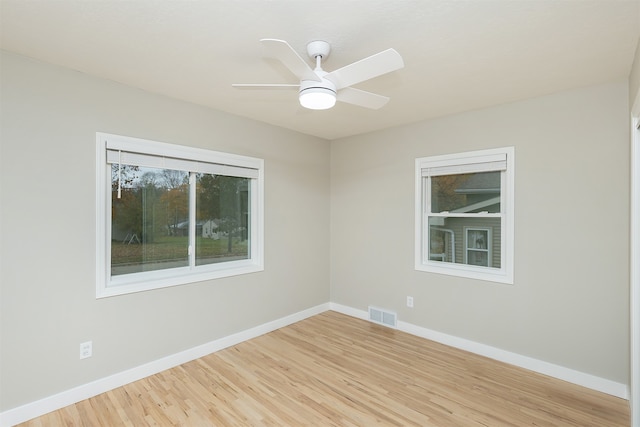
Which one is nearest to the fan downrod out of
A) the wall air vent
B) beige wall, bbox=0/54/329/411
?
beige wall, bbox=0/54/329/411

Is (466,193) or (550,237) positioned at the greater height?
(466,193)

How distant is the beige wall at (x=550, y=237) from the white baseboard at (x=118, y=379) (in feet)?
6.39

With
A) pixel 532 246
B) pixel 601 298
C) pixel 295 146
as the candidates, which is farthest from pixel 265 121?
pixel 601 298

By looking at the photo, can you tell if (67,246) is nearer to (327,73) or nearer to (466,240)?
(327,73)

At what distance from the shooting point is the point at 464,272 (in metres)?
3.42

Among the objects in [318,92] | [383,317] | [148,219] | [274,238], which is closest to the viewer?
[318,92]

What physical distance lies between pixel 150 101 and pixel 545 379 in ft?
14.3

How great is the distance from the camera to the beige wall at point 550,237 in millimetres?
2582

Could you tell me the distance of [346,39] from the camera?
77.0 inches

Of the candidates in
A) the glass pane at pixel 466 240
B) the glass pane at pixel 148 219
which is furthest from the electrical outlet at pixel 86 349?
the glass pane at pixel 466 240

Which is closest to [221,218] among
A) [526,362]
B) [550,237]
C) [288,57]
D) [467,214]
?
[288,57]

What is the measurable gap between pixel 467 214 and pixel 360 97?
206 centimetres

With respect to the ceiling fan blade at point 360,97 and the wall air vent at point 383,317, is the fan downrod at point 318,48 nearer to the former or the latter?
the ceiling fan blade at point 360,97

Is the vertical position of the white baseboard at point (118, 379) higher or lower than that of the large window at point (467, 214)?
lower
